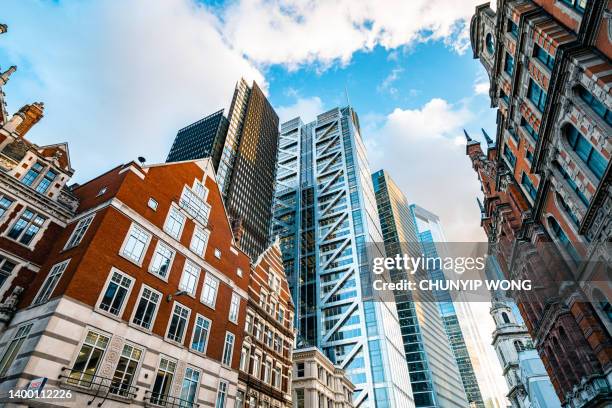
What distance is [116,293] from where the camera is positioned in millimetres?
20031

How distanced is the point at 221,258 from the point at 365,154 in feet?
411

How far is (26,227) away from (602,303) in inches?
1435

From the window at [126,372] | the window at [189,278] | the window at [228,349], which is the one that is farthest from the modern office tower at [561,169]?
the window at [126,372]

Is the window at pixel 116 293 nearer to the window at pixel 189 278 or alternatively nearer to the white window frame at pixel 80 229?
the white window frame at pixel 80 229

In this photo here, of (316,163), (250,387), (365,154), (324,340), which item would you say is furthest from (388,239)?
(250,387)

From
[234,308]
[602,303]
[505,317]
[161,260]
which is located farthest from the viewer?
[505,317]

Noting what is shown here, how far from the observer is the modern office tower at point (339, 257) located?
81062 mm

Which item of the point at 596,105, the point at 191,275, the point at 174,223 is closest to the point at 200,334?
the point at 191,275

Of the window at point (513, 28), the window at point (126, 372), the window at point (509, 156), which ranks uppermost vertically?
Answer: the window at point (513, 28)

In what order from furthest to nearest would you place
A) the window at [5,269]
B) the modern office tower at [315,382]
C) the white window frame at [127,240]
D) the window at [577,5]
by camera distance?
the modern office tower at [315,382], the white window frame at [127,240], the window at [577,5], the window at [5,269]

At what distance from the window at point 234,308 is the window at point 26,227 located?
14.6 metres

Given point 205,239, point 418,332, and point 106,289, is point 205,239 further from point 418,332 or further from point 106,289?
point 418,332

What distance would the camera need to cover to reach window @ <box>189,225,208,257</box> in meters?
27.2

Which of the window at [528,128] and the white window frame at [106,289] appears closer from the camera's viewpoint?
the white window frame at [106,289]
